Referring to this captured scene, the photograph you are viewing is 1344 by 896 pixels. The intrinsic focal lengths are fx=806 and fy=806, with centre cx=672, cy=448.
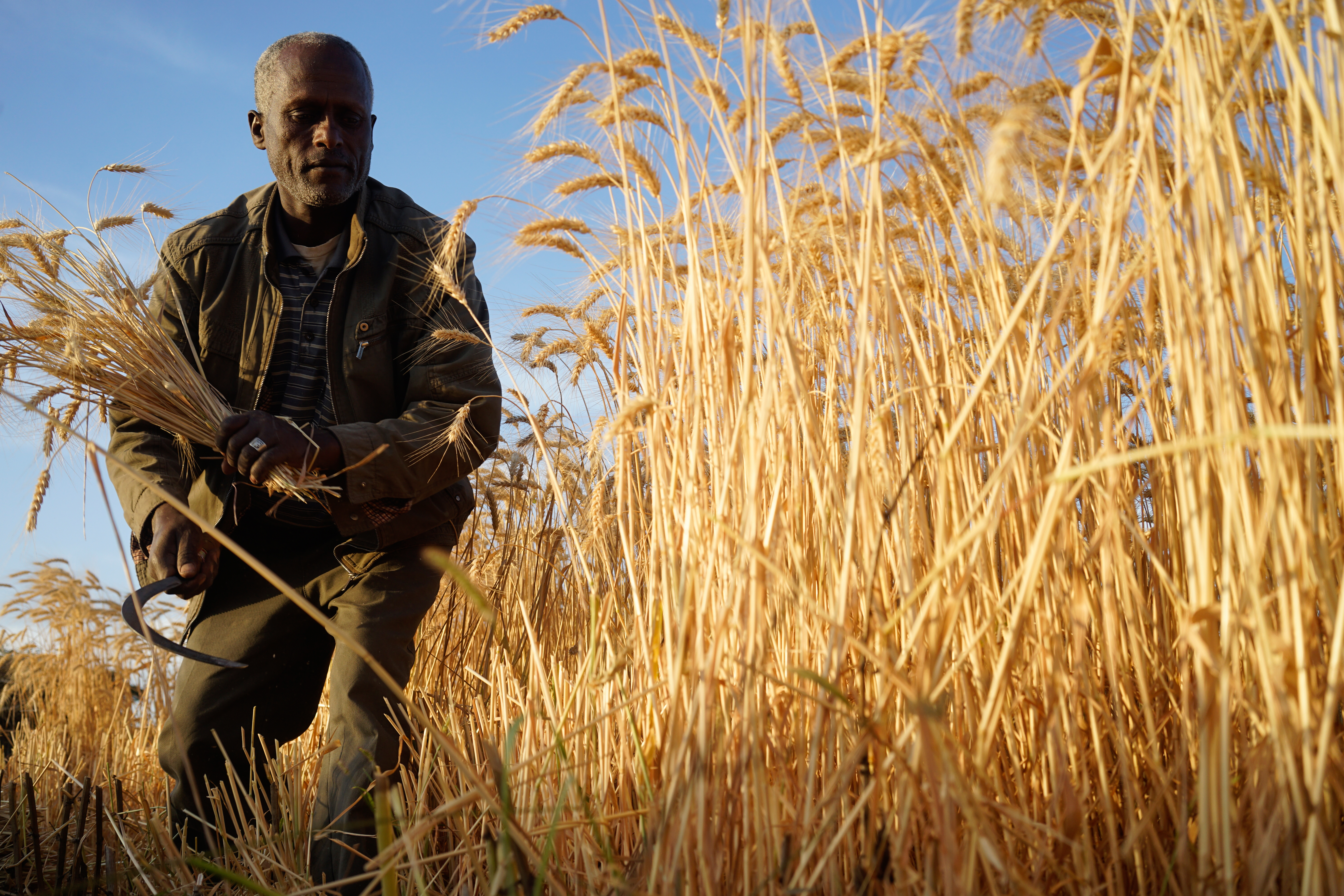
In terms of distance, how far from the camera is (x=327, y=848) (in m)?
1.58

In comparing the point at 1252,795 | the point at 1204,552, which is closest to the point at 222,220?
the point at 1204,552

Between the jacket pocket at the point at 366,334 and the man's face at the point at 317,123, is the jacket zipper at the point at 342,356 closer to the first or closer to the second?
the jacket pocket at the point at 366,334

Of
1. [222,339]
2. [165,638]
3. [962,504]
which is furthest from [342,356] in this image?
[962,504]

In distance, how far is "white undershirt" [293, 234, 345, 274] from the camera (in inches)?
79.5

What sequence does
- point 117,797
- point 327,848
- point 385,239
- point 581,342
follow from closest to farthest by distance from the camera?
point 327,848 → point 581,342 → point 117,797 → point 385,239

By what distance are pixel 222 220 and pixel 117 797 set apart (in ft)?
4.61

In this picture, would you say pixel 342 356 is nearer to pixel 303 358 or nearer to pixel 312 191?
pixel 303 358

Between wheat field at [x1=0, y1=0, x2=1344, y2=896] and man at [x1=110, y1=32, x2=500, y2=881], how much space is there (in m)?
0.34

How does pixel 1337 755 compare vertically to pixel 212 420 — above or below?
below

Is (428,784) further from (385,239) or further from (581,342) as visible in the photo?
(385,239)

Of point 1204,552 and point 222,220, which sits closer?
point 1204,552

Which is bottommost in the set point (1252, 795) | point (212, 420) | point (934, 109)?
point (1252, 795)

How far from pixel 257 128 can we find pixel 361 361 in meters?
0.79

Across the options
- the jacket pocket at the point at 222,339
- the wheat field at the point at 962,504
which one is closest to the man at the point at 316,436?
the jacket pocket at the point at 222,339
